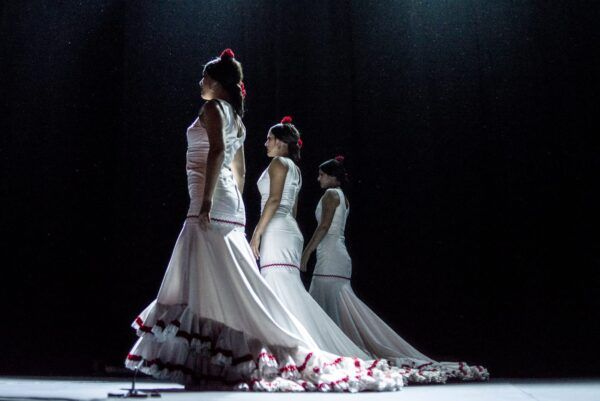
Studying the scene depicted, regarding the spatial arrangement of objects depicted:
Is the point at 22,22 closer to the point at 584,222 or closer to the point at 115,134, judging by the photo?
the point at 115,134

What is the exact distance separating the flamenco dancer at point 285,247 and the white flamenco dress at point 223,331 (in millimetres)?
757

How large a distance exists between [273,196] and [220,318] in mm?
1146

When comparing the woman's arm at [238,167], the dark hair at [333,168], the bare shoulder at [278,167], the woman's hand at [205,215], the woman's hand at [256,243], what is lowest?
the woman's hand at [256,243]

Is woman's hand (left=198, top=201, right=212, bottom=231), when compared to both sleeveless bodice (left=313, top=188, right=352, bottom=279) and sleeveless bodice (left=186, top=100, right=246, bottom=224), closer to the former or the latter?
sleeveless bodice (left=186, top=100, right=246, bottom=224)

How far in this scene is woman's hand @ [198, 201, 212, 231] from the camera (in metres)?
2.51

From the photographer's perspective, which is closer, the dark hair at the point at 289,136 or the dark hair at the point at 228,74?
the dark hair at the point at 228,74

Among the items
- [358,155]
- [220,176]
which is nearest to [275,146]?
[220,176]

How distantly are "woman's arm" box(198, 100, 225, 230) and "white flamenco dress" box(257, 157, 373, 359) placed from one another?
942 millimetres

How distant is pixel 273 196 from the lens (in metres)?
3.46

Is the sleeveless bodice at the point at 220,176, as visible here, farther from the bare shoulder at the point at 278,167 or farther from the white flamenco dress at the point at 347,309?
the white flamenco dress at the point at 347,309

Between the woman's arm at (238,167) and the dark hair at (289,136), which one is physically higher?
the dark hair at (289,136)

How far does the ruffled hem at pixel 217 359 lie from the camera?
7.68 ft

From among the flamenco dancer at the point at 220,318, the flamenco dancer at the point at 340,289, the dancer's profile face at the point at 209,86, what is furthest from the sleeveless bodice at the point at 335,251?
the dancer's profile face at the point at 209,86

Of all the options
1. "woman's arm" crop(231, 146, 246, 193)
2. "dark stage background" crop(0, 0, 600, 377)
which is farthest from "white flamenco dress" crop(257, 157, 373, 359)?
"dark stage background" crop(0, 0, 600, 377)
